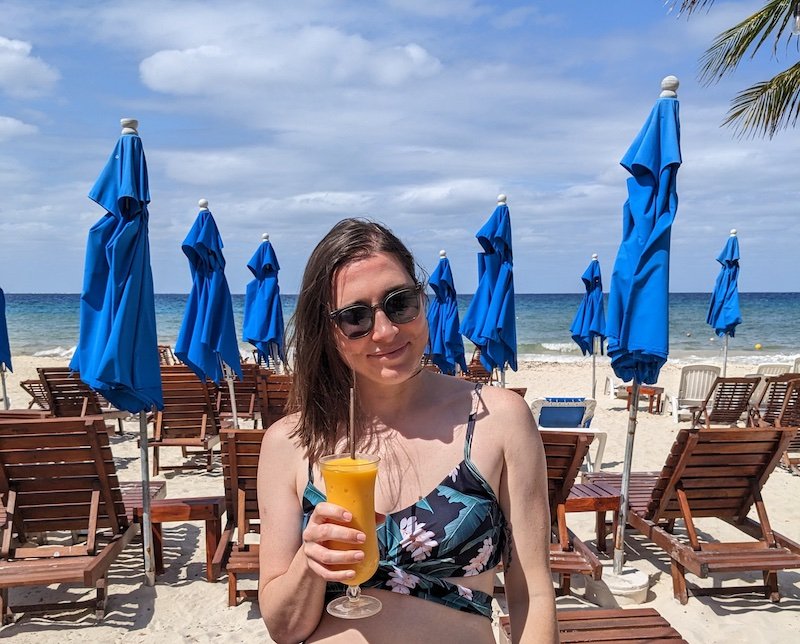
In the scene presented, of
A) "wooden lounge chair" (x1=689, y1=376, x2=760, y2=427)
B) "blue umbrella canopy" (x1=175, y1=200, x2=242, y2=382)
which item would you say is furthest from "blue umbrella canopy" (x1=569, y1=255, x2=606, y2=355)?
"blue umbrella canopy" (x1=175, y1=200, x2=242, y2=382)

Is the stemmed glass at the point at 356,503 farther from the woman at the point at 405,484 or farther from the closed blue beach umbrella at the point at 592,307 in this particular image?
the closed blue beach umbrella at the point at 592,307

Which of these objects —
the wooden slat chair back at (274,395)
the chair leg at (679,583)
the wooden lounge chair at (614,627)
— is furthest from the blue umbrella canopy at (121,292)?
the wooden slat chair back at (274,395)

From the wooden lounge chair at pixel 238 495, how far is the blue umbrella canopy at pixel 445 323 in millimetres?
5143

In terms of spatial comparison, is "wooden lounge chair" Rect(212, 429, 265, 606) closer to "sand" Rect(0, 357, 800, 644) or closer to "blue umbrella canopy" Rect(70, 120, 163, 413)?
"sand" Rect(0, 357, 800, 644)

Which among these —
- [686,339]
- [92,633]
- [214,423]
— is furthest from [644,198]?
[686,339]

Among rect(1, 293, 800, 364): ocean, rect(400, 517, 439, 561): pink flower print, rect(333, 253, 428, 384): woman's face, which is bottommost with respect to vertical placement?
rect(1, 293, 800, 364): ocean

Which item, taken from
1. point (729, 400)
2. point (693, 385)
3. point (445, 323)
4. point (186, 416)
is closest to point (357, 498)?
point (186, 416)

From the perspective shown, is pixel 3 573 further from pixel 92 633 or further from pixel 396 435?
pixel 396 435

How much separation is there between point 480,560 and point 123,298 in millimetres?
3249

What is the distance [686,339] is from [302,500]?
38.7m

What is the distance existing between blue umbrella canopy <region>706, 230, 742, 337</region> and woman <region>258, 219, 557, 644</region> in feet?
35.1

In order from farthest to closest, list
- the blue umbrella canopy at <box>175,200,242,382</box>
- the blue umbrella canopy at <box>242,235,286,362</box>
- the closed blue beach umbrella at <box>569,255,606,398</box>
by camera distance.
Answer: the closed blue beach umbrella at <box>569,255,606,398</box> < the blue umbrella canopy at <box>242,235,286,362</box> < the blue umbrella canopy at <box>175,200,242,382</box>

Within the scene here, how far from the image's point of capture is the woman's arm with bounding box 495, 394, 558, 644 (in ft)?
4.50

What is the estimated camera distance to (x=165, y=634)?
356 centimetres
